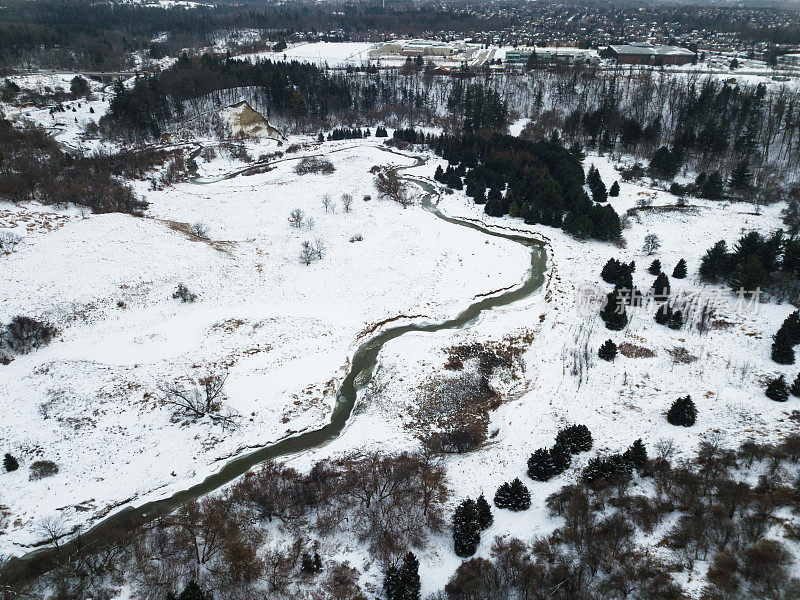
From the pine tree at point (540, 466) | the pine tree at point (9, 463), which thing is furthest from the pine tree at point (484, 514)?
the pine tree at point (9, 463)

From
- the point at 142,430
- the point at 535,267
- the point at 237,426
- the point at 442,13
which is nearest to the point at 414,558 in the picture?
the point at 237,426

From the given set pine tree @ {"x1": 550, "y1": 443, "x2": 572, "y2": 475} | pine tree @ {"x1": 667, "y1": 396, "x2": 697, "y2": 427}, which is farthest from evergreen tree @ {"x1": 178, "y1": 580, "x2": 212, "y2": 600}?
pine tree @ {"x1": 667, "y1": 396, "x2": 697, "y2": 427}

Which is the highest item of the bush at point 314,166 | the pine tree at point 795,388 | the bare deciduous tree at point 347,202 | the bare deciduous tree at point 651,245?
the bush at point 314,166

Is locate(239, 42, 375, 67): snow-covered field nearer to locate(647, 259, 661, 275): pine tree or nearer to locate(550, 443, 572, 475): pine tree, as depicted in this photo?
locate(647, 259, 661, 275): pine tree

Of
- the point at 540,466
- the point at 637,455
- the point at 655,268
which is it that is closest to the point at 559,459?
the point at 540,466

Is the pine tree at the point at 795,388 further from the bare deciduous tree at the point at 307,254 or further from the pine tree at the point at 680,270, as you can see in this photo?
the bare deciduous tree at the point at 307,254

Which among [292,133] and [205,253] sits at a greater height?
[292,133]

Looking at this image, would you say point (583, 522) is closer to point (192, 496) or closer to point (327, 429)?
point (327, 429)
